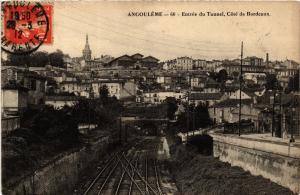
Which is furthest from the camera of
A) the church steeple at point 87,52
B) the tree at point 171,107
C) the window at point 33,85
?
the tree at point 171,107

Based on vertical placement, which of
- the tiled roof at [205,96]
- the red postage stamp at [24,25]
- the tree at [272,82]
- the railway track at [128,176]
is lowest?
the railway track at [128,176]

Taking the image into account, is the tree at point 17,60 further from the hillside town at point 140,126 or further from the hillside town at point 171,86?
the hillside town at point 171,86

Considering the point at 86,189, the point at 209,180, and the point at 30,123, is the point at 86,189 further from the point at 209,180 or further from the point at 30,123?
the point at 209,180

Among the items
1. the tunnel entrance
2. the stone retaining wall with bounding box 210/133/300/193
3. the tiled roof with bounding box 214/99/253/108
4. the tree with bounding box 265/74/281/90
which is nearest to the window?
the stone retaining wall with bounding box 210/133/300/193

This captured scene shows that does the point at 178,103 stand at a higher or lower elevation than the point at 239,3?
lower

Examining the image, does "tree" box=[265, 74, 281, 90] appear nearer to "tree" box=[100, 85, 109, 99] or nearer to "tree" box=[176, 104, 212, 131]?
"tree" box=[176, 104, 212, 131]

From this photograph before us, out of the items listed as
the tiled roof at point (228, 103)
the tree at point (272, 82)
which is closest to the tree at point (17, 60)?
the tree at point (272, 82)

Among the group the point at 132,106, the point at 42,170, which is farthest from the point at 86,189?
the point at 132,106
